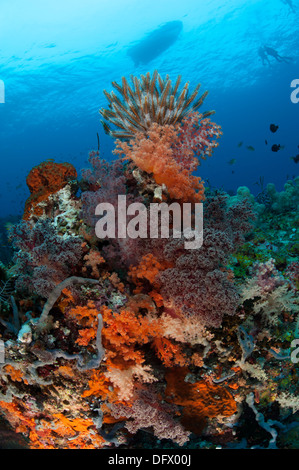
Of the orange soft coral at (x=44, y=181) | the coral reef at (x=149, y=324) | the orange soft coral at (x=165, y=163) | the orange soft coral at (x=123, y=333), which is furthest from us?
the orange soft coral at (x=44, y=181)

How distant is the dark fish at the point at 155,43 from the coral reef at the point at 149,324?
44.0 meters

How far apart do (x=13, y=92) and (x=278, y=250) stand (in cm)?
4802

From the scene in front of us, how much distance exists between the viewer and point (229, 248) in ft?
10.8

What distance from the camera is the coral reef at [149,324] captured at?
3305mm

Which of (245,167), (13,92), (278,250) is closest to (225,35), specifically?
(13,92)

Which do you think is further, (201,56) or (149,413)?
(201,56)

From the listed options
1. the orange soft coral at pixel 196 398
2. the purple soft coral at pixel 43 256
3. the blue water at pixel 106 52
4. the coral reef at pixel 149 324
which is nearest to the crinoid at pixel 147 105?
the coral reef at pixel 149 324

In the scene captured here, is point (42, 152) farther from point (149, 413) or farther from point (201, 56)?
point (149, 413)

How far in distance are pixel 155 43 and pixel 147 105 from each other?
44.9m

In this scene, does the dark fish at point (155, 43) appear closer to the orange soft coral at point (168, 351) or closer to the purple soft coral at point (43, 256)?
the purple soft coral at point (43, 256)

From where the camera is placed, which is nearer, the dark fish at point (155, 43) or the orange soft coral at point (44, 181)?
the orange soft coral at point (44, 181)

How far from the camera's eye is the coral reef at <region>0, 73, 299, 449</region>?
10.8 feet

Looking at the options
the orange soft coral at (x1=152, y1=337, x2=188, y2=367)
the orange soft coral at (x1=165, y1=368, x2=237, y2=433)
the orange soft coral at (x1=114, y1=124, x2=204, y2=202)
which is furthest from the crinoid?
the orange soft coral at (x1=165, y1=368, x2=237, y2=433)

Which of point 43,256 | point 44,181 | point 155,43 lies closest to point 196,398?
point 43,256
